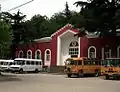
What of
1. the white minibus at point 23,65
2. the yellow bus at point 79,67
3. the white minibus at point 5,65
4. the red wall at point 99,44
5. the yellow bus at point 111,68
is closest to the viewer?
the yellow bus at point 111,68

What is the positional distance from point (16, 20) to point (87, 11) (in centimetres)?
2759

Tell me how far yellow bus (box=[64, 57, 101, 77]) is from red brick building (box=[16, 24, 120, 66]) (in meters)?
11.7

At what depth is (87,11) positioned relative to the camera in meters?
47.9

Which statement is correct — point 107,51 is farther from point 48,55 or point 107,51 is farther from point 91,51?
point 48,55

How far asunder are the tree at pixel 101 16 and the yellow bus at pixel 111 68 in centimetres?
1071

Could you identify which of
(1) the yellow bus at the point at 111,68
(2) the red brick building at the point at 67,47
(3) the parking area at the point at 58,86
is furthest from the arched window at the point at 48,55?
(3) the parking area at the point at 58,86

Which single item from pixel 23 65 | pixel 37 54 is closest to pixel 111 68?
pixel 23 65

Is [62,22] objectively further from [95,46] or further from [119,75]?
[119,75]

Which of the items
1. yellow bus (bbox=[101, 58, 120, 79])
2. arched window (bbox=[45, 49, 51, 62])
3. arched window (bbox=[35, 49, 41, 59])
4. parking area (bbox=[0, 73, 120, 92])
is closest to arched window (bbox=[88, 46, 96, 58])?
arched window (bbox=[45, 49, 51, 62])

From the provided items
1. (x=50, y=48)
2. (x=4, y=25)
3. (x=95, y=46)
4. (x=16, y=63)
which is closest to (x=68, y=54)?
(x=50, y=48)

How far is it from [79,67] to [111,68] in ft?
18.2

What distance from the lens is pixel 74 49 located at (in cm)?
6056

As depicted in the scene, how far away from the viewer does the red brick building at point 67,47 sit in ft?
178

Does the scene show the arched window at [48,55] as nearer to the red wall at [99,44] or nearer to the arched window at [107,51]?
the red wall at [99,44]
